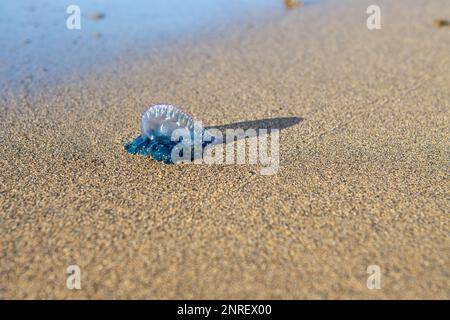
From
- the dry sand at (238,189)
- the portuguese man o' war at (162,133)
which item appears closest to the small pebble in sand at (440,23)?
the dry sand at (238,189)

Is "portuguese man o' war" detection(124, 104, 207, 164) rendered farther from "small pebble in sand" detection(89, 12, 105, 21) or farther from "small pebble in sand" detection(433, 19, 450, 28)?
"small pebble in sand" detection(433, 19, 450, 28)

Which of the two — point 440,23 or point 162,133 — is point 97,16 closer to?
point 162,133

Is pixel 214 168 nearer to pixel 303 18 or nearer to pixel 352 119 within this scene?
pixel 352 119

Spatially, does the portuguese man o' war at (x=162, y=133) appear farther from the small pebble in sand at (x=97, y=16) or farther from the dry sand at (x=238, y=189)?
the small pebble in sand at (x=97, y=16)

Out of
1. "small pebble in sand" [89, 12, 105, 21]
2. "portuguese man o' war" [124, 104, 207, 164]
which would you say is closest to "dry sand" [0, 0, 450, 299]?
"portuguese man o' war" [124, 104, 207, 164]

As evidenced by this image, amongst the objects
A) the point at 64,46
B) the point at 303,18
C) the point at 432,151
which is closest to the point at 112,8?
the point at 64,46
